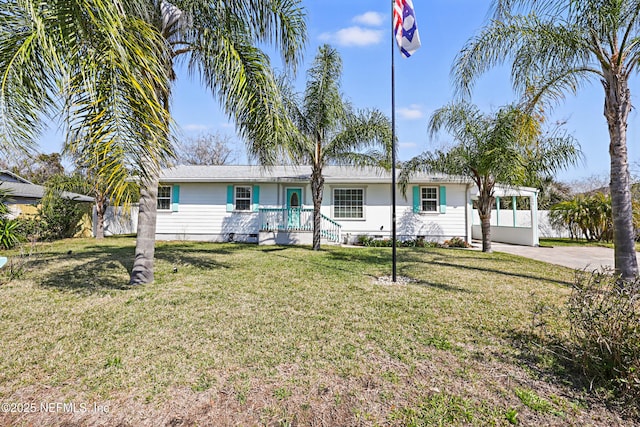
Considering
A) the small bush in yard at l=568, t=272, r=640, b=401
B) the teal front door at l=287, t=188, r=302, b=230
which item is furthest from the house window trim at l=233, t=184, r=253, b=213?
the small bush in yard at l=568, t=272, r=640, b=401

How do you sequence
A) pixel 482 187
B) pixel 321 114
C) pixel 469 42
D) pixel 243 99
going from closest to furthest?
pixel 243 99 < pixel 469 42 < pixel 321 114 < pixel 482 187

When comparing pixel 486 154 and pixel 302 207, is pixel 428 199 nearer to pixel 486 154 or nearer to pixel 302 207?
pixel 486 154

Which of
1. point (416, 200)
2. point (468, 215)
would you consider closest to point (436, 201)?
point (416, 200)

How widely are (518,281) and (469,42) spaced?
5.21 meters

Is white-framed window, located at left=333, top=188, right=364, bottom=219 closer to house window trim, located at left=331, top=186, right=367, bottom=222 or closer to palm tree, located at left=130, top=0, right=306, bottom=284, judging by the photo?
house window trim, located at left=331, top=186, right=367, bottom=222

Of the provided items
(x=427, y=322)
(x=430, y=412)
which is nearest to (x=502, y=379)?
(x=430, y=412)

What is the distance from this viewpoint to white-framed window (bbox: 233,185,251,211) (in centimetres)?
1484

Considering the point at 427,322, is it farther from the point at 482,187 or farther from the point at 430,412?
the point at 482,187

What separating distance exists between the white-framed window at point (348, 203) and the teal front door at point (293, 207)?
178cm

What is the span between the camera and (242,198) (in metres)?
14.8

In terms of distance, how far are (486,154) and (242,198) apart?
1048 cm

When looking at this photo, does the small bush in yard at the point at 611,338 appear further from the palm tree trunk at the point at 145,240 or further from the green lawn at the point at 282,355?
the palm tree trunk at the point at 145,240

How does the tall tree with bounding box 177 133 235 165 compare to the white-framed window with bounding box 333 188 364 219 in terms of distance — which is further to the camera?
the tall tree with bounding box 177 133 235 165

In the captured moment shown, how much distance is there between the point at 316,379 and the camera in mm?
2775
